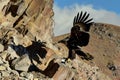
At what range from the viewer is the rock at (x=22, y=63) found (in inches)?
817

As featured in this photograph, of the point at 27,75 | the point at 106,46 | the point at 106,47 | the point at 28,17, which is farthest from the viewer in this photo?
the point at 106,46

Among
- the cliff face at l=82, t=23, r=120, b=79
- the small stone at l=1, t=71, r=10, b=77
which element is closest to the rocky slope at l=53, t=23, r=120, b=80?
the cliff face at l=82, t=23, r=120, b=79

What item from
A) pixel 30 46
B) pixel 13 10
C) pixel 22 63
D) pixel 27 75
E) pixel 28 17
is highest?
pixel 13 10

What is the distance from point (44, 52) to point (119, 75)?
1825 inches

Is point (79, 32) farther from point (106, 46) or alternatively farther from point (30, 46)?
point (106, 46)

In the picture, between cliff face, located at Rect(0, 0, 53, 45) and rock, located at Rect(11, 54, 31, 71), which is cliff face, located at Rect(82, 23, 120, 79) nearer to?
cliff face, located at Rect(0, 0, 53, 45)

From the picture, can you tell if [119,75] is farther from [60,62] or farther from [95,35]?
[60,62]

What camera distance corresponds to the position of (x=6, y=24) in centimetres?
2483

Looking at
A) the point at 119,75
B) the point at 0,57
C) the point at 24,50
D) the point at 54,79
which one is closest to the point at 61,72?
the point at 54,79

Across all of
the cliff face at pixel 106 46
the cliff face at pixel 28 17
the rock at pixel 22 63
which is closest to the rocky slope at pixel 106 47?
the cliff face at pixel 106 46

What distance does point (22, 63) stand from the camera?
21000 mm

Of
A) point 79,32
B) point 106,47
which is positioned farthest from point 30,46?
point 106,47

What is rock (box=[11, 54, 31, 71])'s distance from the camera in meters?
20.8

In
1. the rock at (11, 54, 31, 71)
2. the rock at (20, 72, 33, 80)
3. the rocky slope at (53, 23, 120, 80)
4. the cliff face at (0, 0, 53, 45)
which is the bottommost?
the rocky slope at (53, 23, 120, 80)
